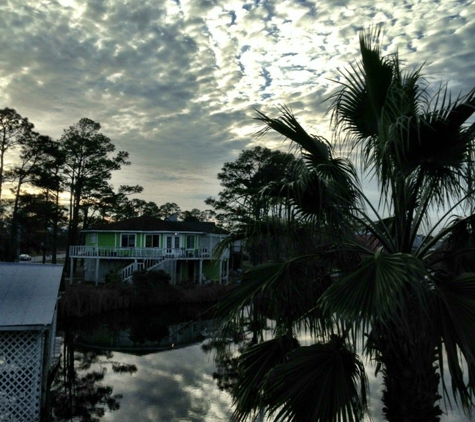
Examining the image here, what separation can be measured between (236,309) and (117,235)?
117ft

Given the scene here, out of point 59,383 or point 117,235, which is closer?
point 59,383

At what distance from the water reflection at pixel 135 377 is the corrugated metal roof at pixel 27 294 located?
2801 mm

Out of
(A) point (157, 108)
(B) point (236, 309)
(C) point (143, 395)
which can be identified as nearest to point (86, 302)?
(A) point (157, 108)

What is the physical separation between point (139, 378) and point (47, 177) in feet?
81.3

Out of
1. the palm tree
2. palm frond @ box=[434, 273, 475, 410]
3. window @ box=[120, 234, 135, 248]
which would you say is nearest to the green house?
window @ box=[120, 234, 135, 248]

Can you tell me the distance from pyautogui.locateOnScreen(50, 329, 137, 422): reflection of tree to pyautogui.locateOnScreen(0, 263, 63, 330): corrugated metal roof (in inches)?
110

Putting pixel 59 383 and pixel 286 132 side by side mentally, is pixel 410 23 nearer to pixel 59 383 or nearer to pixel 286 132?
pixel 286 132

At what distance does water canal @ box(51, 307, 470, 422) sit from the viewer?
10.1 meters

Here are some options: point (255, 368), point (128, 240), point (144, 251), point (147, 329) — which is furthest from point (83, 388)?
point (128, 240)

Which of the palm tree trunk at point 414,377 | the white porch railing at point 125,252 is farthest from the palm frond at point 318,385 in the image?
the white porch railing at point 125,252

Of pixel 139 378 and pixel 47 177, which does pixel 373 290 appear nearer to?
pixel 139 378

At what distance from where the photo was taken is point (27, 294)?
381 inches

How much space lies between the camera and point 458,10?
649 centimetres

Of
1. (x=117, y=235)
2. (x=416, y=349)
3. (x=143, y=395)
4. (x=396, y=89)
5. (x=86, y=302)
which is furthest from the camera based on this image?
(x=117, y=235)
